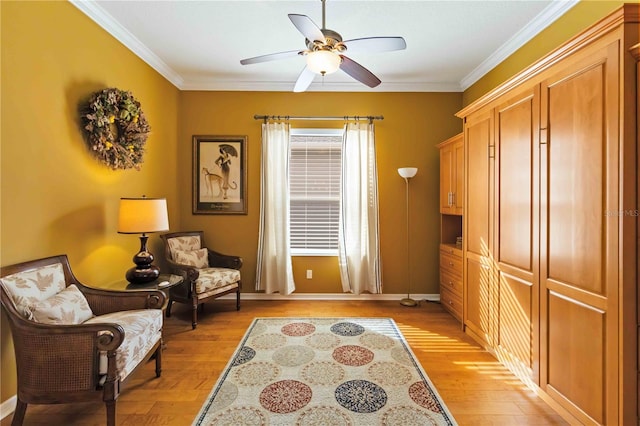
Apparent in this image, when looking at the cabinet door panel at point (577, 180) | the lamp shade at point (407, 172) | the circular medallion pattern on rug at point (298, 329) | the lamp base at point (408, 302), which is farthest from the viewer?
the lamp base at point (408, 302)

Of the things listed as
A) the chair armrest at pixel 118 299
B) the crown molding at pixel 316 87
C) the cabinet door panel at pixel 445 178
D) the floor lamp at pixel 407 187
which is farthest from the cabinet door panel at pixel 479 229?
the chair armrest at pixel 118 299

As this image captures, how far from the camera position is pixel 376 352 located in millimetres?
2654

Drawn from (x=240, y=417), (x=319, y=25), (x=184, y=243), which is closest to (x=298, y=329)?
(x=240, y=417)

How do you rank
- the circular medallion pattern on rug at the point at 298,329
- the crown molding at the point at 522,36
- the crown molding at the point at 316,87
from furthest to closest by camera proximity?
the crown molding at the point at 316,87, the circular medallion pattern on rug at the point at 298,329, the crown molding at the point at 522,36

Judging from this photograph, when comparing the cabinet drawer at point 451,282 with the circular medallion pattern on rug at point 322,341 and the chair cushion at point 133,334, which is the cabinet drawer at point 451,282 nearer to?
the circular medallion pattern on rug at point 322,341

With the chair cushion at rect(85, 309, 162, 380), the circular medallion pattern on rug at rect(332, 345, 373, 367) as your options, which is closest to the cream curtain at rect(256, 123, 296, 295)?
the circular medallion pattern on rug at rect(332, 345, 373, 367)

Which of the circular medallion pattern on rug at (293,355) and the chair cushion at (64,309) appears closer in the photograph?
the chair cushion at (64,309)

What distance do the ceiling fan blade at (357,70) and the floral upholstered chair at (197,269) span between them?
2.52 meters

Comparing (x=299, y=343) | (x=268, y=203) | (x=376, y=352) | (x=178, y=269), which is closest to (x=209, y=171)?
(x=268, y=203)

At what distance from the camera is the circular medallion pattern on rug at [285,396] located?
6.32ft

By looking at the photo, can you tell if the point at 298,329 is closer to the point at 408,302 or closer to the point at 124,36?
the point at 408,302

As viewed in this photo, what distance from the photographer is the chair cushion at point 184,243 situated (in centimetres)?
353

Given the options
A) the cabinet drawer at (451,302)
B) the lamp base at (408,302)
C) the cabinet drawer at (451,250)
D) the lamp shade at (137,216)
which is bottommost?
the lamp base at (408,302)

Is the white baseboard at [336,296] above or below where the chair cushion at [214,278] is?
below
